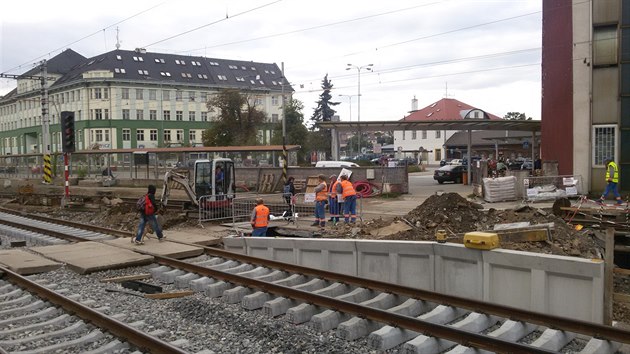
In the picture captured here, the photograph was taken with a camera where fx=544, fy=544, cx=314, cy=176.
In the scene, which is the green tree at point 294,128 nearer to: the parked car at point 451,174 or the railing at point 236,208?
the parked car at point 451,174

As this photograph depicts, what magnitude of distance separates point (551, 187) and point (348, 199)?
973 centimetres

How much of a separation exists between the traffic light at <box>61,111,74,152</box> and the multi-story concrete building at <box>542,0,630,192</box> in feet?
73.0

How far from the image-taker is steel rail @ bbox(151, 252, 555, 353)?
233 inches

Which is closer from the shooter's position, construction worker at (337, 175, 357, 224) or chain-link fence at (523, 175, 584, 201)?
construction worker at (337, 175, 357, 224)

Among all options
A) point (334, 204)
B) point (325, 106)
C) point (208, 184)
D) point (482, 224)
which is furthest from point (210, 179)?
point (325, 106)

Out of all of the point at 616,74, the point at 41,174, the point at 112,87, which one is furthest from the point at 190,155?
the point at 112,87

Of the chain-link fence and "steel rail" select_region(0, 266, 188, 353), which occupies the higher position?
the chain-link fence

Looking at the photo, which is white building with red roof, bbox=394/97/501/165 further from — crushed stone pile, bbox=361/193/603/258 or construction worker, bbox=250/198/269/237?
construction worker, bbox=250/198/269/237

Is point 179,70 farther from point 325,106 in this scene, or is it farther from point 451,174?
point 451,174

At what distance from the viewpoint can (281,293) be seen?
857cm

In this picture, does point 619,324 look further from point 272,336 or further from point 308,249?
point 308,249

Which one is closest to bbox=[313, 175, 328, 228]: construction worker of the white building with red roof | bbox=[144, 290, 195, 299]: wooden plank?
bbox=[144, 290, 195, 299]: wooden plank

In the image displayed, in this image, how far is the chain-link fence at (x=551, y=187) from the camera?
2155 centimetres

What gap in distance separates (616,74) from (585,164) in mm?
3950
